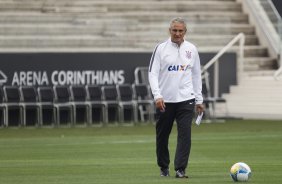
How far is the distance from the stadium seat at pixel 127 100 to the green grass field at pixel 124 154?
1285mm

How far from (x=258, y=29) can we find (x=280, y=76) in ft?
10.7

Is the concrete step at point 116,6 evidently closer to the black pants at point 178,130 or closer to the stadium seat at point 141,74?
the stadium seat at point 141,74

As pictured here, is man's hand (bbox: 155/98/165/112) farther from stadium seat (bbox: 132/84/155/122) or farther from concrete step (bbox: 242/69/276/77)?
concrete step (bbox: 242/69/276/77)

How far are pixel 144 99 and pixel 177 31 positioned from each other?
671 inches

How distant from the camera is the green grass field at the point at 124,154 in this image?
12820 mm

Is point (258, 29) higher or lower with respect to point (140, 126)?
higher

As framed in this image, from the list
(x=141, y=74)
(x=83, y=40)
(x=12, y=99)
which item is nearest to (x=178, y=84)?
(x=12, y=99)

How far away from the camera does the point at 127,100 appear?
2931cm

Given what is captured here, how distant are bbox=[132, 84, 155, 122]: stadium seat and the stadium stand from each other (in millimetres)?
1422

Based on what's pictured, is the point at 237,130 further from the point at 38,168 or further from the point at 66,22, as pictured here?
the point at 38,168

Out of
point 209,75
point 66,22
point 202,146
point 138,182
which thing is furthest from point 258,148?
point 66,22

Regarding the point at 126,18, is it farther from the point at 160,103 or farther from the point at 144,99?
the point at 160,103

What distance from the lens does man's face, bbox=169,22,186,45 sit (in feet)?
40.5

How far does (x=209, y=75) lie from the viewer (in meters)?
31.0
